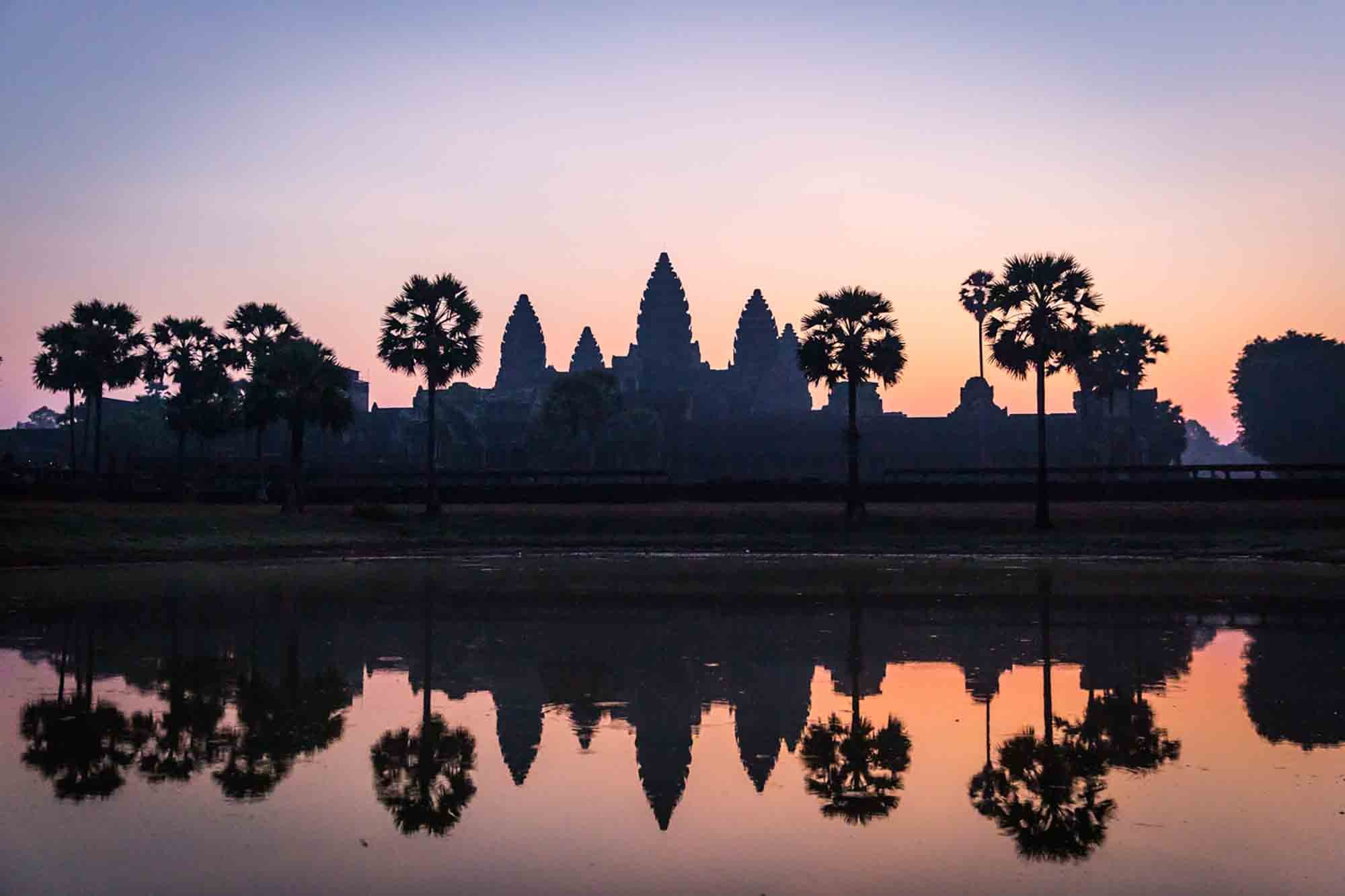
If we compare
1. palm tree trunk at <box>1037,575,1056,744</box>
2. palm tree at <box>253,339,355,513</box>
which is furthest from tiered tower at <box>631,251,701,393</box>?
palm tree trunk at <box>1037,575,1056,744</box>

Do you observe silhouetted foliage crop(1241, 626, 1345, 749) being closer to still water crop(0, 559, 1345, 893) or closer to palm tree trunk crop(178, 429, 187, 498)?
still water crop(0, 559, 1345, 893)

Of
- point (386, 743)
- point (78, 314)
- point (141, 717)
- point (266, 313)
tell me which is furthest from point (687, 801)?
point (78, 314)

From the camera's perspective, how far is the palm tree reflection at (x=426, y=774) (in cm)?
887

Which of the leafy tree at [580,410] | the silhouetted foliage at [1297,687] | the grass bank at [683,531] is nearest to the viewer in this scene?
the silhouetted foliage at [1297,687]

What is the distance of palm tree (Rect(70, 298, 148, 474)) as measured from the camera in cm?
6216

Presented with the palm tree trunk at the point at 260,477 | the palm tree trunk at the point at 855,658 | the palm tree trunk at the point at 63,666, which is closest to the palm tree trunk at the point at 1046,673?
the palm tree trunk at the point at 855,658

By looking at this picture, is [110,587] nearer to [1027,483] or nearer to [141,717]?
[141,717]

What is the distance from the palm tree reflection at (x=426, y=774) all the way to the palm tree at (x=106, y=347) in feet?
182

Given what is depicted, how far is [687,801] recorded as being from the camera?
30.6 ft

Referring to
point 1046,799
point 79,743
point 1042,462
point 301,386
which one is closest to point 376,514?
point 301,386

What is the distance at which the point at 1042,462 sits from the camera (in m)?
41.8

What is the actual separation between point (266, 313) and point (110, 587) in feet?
124

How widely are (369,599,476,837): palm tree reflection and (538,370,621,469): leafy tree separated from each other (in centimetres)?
7338

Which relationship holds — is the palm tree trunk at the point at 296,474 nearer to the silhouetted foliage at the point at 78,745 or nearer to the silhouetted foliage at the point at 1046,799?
the silhouetted foliage at the point at 78,745
